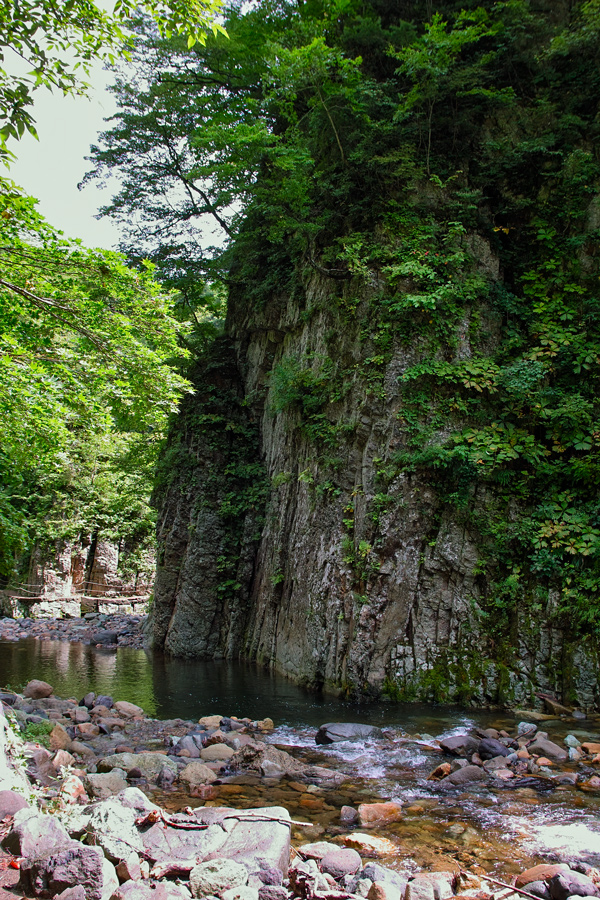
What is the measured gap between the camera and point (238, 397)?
18.6m

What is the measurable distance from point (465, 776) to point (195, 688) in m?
6.77

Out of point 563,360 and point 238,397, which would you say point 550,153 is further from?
point 238,397

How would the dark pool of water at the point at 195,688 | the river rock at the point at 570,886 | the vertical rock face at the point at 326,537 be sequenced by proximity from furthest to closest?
the vertical rock face at the point at 326,537 → the dark pool of water at the point at 195,688 → the river rock at the point at 570,886

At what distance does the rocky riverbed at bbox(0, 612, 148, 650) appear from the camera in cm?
1950

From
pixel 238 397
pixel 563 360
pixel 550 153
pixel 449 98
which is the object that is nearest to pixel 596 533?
pixel 563 360

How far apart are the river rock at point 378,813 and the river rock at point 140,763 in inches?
81.0

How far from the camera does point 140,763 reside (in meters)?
6.07

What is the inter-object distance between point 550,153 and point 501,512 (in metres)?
7.29

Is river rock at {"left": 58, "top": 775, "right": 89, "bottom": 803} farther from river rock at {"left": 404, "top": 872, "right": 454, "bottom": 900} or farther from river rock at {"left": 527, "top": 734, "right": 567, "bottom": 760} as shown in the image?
river rock at {"left": 527, "top": 734, "right": 567, "bottom": 760}

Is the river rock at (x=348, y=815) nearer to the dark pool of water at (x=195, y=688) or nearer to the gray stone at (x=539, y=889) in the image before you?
the gray stone at (x=539, y=889)

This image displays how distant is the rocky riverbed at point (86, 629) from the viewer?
768 inches

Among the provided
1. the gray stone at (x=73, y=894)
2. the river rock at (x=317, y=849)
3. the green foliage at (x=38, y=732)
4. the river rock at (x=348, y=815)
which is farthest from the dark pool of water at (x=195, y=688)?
the gray stone at (x=73, y=894)

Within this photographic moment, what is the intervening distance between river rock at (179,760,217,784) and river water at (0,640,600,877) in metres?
0.19

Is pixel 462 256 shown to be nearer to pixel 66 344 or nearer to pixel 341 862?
pixel 66 344
